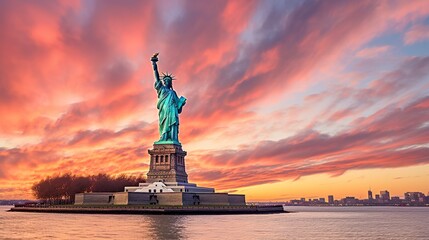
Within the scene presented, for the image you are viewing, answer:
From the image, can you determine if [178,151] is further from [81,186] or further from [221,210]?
[81,186]

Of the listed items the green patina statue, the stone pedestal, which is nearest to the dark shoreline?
the stone pedestal

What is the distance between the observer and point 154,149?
333 ft

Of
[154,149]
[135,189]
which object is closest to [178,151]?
[154,149]

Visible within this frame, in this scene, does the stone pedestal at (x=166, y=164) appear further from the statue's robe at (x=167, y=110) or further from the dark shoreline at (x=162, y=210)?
the dark shoreline at (x=162, y=210)

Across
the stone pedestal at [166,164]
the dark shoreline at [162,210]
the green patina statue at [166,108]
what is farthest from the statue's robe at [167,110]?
the dark shoreline at [162,210]

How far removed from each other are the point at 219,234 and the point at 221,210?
42.1 meters

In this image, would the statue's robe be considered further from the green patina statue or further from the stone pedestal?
the stone pedestal

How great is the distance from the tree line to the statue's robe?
3864 cm

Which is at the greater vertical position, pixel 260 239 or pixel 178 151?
pixel 178 151

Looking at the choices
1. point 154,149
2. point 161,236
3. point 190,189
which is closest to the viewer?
point 161,236

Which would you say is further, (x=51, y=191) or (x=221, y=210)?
(x=51, y=191)

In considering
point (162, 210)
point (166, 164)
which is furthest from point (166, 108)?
point (162, 210)

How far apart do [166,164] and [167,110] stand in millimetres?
13018

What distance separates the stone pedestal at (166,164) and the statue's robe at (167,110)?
4.19 meters
